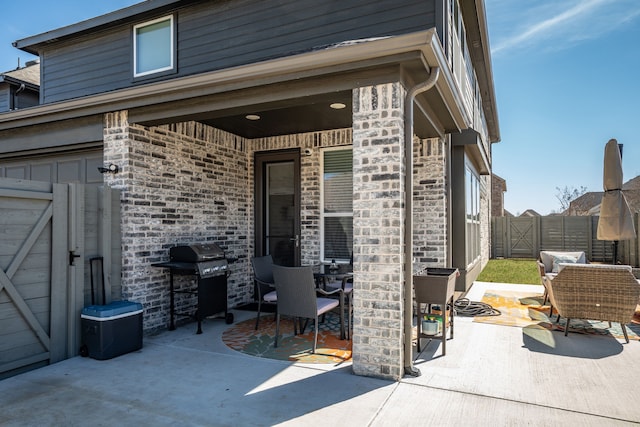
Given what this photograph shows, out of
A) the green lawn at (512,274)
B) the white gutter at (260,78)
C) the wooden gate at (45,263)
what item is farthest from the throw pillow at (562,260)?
the wooden gate at (45,263)

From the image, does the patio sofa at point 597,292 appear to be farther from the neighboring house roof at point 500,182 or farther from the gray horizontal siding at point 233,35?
the neighboring house roof at point 500,182

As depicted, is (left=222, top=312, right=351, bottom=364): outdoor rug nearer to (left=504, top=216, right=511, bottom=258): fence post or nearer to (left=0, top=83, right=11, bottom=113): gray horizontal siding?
(left=0, top=83, right=11, bottom=113): gray horizontal siding

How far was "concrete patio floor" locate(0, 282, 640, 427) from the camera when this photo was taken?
2879mm

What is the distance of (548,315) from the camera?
5.92 metres

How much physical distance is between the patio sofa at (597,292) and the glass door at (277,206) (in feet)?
12.7

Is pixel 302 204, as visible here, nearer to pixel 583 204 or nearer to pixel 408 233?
pixel 408 233

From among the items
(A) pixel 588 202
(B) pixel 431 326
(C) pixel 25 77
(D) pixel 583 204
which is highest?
(C) pixel 25 77

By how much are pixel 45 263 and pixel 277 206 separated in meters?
3.62

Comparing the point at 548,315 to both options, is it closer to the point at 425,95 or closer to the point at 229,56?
the point at 425,95

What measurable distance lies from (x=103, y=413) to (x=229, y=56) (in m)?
4.60

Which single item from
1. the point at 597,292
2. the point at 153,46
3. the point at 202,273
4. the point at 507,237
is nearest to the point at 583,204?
the point at 507,237

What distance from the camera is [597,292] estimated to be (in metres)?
4.71

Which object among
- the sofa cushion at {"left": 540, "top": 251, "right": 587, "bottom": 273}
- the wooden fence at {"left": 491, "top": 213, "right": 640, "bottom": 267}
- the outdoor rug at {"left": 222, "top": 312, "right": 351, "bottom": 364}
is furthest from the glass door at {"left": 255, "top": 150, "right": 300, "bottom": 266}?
the wooden fence at {"left": 491, "top": 213, "right": 640, "bottom": 267}

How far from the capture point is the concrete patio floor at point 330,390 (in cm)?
288
